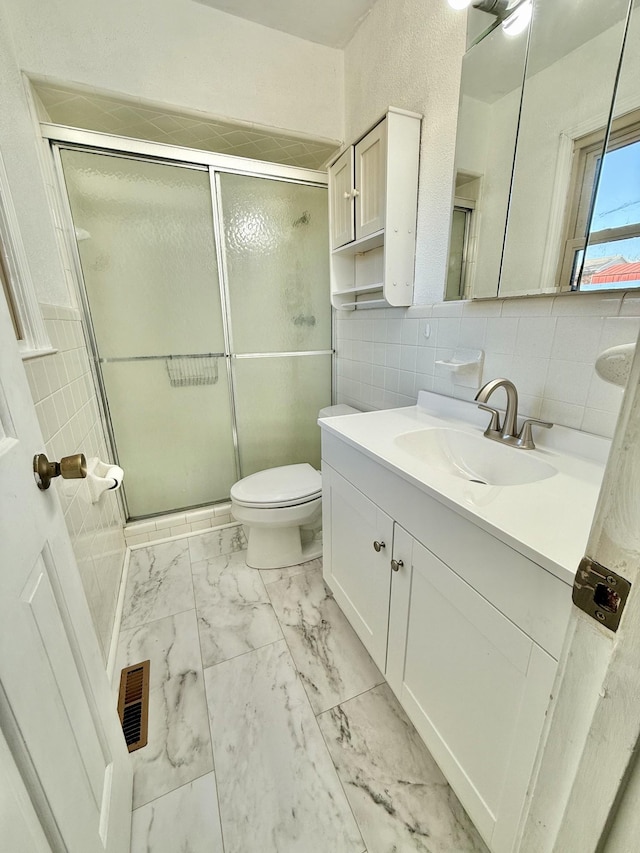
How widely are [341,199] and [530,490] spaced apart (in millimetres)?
1530

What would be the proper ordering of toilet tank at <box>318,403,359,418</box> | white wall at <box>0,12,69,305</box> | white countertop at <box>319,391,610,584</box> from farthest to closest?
toilet tank at <box>318,403,359,418</box>, white wall at <box>0,12,69,305</box>, white countertop at <box>319,391,610,584</box>

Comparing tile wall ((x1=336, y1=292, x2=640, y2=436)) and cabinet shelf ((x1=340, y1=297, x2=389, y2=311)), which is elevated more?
cabinet shelf ((x1=340, y1=297, x2=389, y2=311))

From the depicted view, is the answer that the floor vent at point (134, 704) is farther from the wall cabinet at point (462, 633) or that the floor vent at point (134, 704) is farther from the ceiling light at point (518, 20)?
the ceiling light at point (518, 20)

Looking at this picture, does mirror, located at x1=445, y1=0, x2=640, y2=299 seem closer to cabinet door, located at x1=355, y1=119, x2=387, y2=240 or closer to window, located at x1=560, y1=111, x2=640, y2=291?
window, located at x1=560, y1=111, x2=640, y2=291

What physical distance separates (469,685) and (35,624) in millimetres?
812

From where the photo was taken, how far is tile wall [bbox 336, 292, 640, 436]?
0.84 m

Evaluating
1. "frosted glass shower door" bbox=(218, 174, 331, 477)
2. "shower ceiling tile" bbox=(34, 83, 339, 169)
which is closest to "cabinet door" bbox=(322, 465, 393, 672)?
"frosted glass shower door" bbox=(218, 174, 331, 477)

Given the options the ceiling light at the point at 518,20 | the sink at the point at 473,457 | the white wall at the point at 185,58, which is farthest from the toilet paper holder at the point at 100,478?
the ceiling light at the point at 518,20

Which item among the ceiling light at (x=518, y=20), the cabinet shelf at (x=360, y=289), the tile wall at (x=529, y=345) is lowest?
the tile wall at (x=529, y=345)

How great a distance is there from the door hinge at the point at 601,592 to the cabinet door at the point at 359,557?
0.60m

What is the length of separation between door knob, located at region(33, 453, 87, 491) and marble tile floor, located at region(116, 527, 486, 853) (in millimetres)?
922

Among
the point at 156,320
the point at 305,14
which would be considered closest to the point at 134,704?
the point at 156,320

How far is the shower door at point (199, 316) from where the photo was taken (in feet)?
5.35

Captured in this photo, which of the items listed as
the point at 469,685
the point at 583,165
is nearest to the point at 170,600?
the point at 469,685
